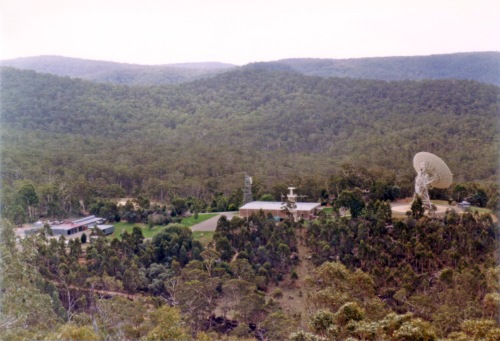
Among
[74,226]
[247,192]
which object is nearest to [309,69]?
[247,192]

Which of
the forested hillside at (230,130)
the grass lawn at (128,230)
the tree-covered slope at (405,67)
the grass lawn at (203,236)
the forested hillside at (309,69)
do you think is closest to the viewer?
the grass lawn at (203,236)

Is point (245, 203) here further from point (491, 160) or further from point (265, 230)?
point (491, 160)

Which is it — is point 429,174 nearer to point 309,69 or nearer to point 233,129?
point 233,129

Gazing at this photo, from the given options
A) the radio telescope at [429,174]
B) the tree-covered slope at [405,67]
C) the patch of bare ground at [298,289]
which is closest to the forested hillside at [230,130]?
the radio telescope at [429,174]

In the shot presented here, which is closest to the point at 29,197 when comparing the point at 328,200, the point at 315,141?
the point at 328,200

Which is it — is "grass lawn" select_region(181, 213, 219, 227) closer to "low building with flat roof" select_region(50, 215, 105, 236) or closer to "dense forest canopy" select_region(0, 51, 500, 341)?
"dense forest canopy" select_region(0, 51, 500, 341)

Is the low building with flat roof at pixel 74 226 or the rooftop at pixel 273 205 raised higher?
the rooftop at pixel 273 205

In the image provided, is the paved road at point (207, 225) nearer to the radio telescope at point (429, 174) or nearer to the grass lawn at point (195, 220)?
the grass lawn at point (195, 220)
